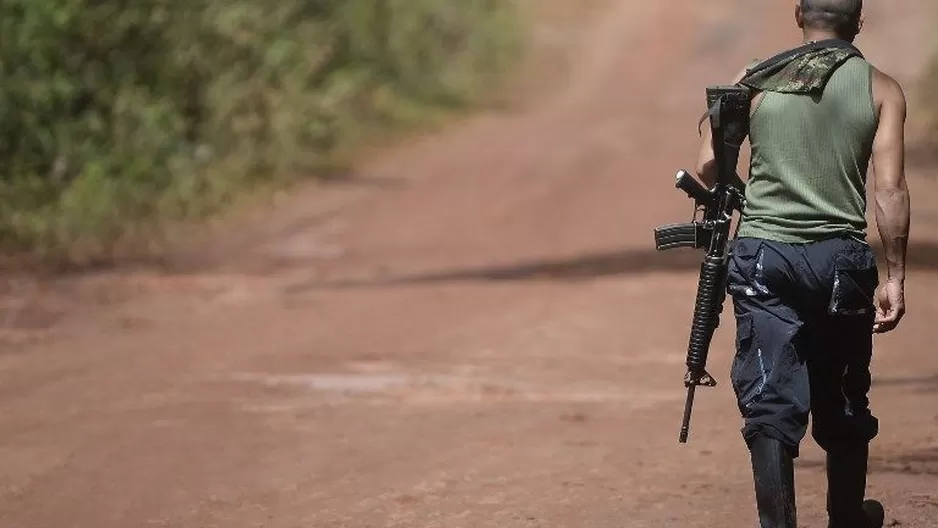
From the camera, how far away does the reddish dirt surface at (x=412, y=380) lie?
7.17 m

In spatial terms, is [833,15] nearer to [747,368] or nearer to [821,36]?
[821,36]

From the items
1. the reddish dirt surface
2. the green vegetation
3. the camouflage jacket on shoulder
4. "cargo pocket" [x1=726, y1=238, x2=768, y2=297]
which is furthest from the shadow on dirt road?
the camouflage jacket on shoulder

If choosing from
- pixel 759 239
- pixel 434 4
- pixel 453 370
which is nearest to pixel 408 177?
pixel 434 4

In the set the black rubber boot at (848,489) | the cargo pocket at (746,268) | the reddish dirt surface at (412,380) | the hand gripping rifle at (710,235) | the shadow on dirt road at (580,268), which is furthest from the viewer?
the shadow on dirt road at (580,268)

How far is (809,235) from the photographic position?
17.8 feet

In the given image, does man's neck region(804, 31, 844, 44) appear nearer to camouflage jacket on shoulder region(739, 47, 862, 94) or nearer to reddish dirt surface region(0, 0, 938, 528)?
camouflage jacket on shoulder region(739, 47, 862, 94)

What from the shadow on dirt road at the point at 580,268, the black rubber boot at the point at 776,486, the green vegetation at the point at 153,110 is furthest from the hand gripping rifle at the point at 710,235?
the green vegetation at the point at 153,110

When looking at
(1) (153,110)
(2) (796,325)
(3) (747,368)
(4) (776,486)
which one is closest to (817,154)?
(2) (796,325)

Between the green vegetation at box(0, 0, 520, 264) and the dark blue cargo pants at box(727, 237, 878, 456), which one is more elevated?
Result: the dark blue cargo pants at box(727, 237, 878, 456)

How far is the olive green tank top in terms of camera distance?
5.39 meters

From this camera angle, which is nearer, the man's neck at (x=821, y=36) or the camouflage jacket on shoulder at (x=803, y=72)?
the camouflage jacket on shoulder at (x=803, y=72)

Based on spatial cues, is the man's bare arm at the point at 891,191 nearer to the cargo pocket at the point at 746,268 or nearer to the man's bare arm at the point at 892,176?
the man's bare arm at the point at 892,176

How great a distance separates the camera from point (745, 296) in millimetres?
5512

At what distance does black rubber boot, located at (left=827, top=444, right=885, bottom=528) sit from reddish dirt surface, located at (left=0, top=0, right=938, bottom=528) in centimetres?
64
